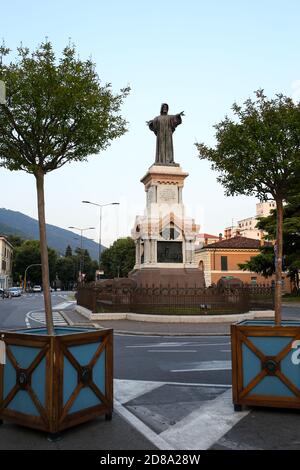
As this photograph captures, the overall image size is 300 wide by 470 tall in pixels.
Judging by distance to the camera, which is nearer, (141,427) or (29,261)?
(141,427)

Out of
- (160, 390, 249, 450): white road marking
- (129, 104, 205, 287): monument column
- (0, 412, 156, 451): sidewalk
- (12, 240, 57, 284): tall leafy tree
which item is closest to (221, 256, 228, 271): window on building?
(129, 104, 205, 287): monument column

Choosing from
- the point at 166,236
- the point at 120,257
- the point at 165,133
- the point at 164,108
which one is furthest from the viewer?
the point at 120,257

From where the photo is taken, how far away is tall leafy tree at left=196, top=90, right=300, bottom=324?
920 centimetres

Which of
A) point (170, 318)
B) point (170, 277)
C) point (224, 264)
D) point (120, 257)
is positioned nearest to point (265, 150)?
point (170, 318)

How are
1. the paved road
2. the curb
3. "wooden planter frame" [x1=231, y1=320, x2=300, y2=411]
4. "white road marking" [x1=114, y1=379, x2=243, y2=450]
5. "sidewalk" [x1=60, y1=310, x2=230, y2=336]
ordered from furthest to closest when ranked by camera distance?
the curb
the paved road
"sidewalk" [x1=60, y1=310, x2=230, y2=336]
"wooden planter frame" [x1=231, y1=320, x2=300, y2=411]
"white road marking" [x1=114, y1=379, x2=243, y2=450]

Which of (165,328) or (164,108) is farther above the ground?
(164,108)

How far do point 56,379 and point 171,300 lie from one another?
17.2 meters

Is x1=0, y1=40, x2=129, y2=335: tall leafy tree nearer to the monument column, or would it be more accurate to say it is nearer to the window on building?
the monument column

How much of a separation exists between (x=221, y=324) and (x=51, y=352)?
1644 cm

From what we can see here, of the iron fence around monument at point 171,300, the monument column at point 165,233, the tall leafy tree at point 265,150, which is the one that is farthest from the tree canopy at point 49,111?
the monument column at point 165,233

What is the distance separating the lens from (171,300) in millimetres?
22031

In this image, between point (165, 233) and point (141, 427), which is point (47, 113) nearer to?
point (141, 427)

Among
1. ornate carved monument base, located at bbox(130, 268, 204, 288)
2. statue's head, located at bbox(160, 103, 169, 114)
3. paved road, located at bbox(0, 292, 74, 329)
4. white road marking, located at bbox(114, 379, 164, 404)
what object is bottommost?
paved road, located at bbox(0, 292, 74, 329)
